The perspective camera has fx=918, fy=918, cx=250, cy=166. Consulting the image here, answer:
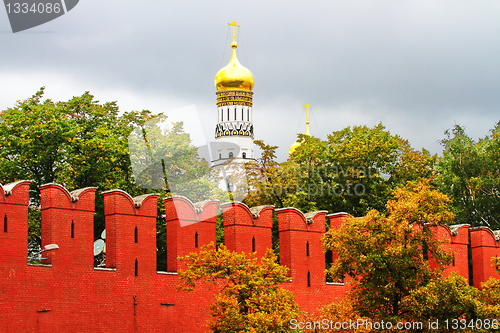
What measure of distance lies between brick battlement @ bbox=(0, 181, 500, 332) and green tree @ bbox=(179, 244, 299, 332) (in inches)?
41.7

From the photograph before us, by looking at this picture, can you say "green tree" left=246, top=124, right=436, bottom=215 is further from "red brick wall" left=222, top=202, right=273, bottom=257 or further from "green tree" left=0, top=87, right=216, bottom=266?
"red brick wall" left=222, top=202, right=273, bottom=257

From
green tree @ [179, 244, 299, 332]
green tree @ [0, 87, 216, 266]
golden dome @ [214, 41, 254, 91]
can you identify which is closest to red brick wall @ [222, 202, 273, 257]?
green tree @ [179, 244, 299, 332]

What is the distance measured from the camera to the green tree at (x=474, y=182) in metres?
40.2

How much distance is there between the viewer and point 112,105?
37.9 m

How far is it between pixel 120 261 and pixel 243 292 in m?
3.31

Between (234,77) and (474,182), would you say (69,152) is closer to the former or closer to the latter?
(474,182)

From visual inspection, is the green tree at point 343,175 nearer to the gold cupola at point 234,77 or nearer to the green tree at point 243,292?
the green tree at point 243,292

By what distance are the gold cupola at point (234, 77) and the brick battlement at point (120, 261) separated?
50314 millimetres

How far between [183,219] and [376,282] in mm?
5471

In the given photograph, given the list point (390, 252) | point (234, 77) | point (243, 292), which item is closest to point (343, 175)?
point (390, 252)

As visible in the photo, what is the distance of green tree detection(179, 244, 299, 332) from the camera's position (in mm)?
22328

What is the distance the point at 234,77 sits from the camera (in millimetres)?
77188

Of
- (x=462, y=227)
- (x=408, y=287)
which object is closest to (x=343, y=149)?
(x=462, y=227)

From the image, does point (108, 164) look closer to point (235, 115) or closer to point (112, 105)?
point (112, 105)
